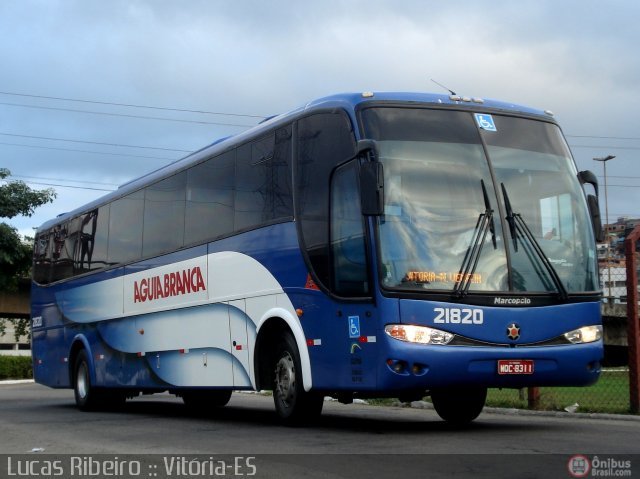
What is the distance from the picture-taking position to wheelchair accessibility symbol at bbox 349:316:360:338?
1116 centimetres

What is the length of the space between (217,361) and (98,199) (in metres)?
6.78

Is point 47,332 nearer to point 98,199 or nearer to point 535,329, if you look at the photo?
point 98,199

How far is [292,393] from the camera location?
12477 millimetres

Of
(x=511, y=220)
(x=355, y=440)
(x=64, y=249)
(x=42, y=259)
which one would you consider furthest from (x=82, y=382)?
(x=511, y=220)

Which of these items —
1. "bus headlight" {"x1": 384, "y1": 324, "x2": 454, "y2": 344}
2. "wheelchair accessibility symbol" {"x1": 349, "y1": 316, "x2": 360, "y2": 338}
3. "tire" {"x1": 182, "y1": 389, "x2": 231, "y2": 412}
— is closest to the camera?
"bus headlight" {"x1": 384, "y1": 324, "x2": 454, "y2": 344}

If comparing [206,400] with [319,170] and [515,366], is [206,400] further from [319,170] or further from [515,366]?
[515,366]

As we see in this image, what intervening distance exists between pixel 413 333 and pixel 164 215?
700cm

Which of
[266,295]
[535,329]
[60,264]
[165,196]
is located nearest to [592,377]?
[535,329]

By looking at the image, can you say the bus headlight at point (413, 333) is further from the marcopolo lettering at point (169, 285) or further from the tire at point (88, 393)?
the tire at point (88, 393)

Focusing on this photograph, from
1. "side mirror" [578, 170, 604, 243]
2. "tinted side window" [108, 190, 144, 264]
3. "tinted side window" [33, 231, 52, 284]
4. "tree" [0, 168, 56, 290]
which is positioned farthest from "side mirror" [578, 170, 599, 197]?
"tree" [0, 168, 56, 290]

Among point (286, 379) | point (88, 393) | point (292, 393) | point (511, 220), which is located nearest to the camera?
point (511, 220)

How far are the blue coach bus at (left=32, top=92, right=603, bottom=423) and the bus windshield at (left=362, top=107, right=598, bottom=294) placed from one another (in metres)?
0.02

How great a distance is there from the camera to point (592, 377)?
1140cm

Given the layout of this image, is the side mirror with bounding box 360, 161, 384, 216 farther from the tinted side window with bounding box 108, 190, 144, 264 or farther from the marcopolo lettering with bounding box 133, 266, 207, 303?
the tinted side window with bounding box 108, 190, 144, 264
